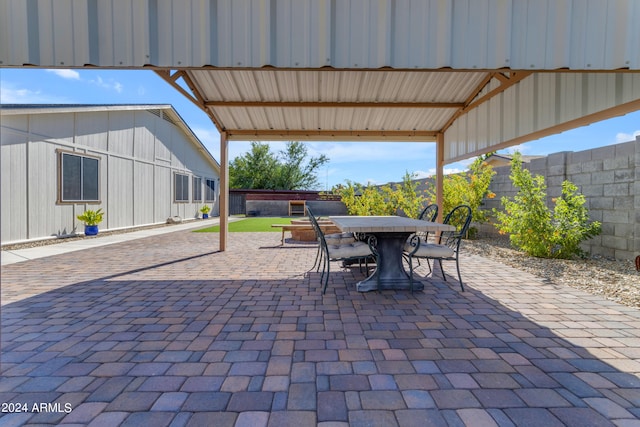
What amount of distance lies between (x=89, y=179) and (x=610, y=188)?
452 inches

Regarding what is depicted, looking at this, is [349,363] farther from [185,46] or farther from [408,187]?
[408,187]

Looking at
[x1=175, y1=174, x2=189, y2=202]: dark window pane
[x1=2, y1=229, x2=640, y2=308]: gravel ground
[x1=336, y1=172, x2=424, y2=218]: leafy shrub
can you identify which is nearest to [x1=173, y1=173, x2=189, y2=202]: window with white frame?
[x1=175, y1=174, x2=189, y2=202]: dark window pane

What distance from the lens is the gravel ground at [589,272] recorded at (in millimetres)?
3529

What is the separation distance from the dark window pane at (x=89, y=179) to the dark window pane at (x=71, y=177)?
0.15 meters

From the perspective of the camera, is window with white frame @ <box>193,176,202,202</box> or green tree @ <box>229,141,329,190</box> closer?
window with white frame @ <box>193,176,202,202</box>

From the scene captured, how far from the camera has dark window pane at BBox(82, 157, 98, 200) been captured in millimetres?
8578

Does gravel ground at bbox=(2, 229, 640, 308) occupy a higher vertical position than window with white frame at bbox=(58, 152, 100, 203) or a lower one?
lower

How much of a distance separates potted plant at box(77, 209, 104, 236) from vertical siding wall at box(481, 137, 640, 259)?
1071cm

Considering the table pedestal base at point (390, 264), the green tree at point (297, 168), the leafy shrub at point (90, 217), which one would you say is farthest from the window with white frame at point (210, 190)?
the table pedestal base at point (390, 264)

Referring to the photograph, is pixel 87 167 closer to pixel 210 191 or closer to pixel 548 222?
pixel 210 191

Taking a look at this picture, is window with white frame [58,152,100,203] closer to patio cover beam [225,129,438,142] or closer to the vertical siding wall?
patio cover beam [225,129,438,142]

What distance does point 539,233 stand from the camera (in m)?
5.40

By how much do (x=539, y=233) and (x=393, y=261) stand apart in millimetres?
3274

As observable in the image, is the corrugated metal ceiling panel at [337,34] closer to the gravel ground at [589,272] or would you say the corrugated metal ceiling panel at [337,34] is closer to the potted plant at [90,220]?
the gravel ground at [589,272]
